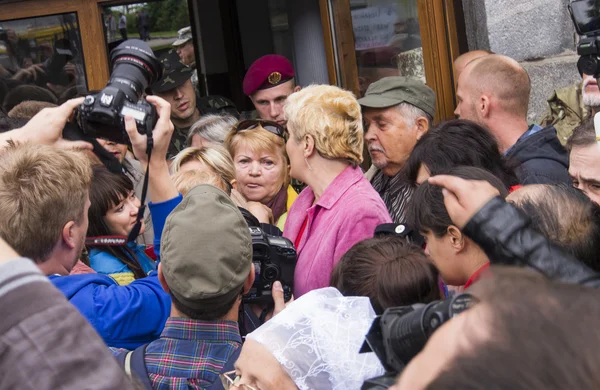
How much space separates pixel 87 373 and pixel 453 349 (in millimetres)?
386

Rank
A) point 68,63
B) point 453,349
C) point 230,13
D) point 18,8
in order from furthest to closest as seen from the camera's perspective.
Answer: point 230,13 → point 68,63 → point 18,8 → point 453,349

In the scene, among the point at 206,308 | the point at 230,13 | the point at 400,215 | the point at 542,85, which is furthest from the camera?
the point at 230,13

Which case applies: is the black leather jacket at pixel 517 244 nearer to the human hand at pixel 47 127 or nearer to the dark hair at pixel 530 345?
the dark hair at pixel 530 345

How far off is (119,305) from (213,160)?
4.29 feet

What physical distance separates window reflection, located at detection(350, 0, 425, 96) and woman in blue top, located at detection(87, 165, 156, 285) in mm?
2056

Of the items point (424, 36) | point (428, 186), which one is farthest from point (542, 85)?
point (428, 186)

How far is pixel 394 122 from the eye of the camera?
368 centimetres

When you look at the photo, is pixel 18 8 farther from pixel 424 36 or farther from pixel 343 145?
pixel 343 145

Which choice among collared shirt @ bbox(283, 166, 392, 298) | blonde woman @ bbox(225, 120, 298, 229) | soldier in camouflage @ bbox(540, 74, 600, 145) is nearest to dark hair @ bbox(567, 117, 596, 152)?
collared shirt @ bbox(283, 166, 392, 298)

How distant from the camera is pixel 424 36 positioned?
452 cm

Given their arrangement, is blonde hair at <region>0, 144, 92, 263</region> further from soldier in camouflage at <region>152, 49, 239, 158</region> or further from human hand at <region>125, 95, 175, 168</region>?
soldier in camouflage at <region>152, 49, 239, 158</region>

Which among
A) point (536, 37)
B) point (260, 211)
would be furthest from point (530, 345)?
point (536, 37)

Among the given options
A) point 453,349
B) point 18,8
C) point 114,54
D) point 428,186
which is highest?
point 18,8

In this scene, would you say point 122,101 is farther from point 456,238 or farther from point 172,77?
point 172,77
